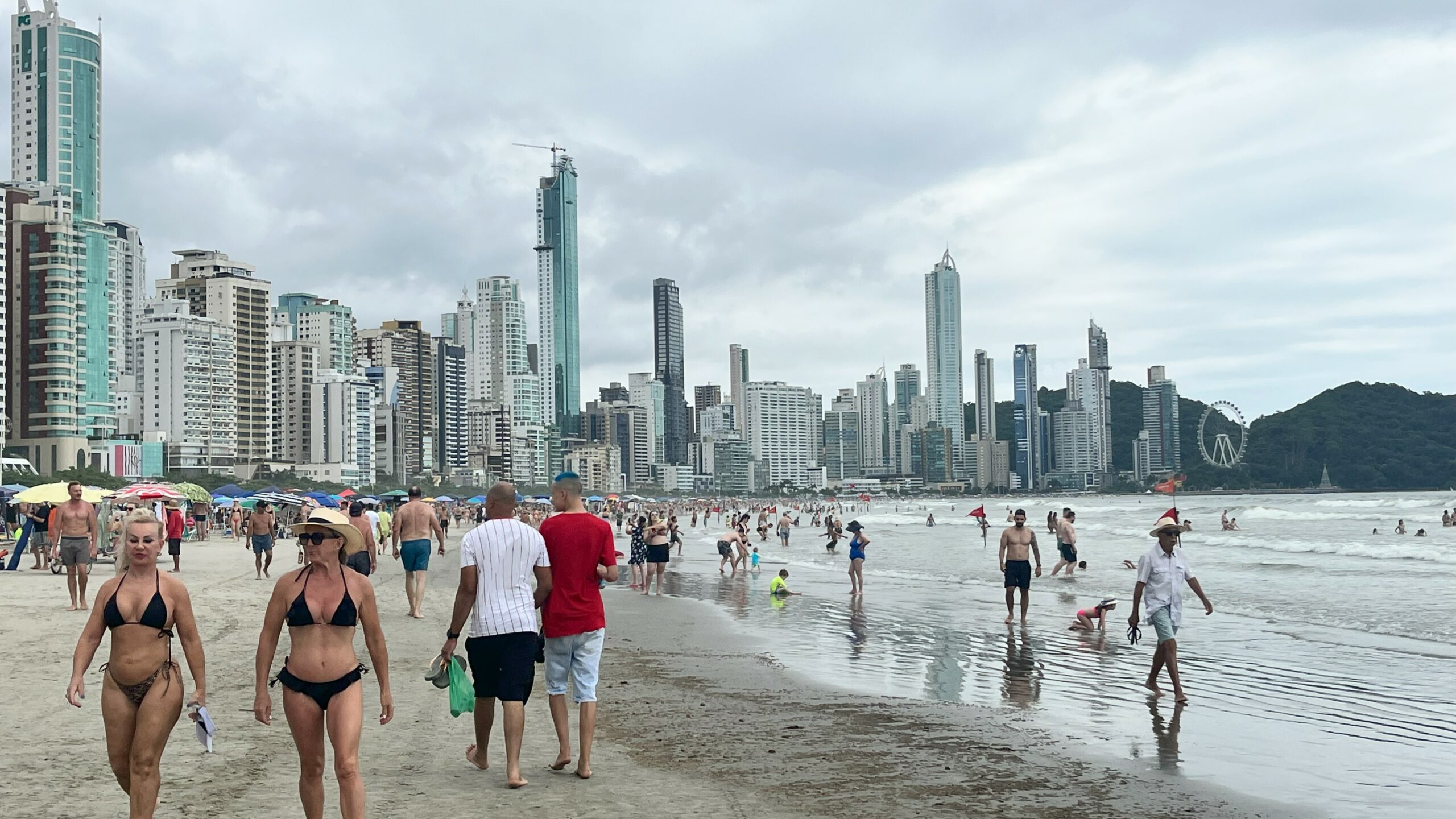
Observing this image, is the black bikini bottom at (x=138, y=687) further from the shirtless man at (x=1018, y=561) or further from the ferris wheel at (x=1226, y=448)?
the ferris wheel at (x=1226, y=448)

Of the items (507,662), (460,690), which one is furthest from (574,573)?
(460,690)

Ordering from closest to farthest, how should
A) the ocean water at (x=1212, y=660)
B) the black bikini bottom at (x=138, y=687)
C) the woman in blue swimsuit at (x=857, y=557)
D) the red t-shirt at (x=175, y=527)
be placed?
the black bikini bottom at (x=138, y=687)
the ocean water at (x=1212, y=660)
the woman in blue swimsuit at (x=857, y=557)
the red t-shirt at (x=175, y=527)

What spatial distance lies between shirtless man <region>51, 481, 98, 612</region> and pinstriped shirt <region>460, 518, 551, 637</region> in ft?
33.7

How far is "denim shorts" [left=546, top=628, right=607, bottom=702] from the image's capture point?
638 cm

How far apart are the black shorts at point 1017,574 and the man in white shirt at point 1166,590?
5.31m

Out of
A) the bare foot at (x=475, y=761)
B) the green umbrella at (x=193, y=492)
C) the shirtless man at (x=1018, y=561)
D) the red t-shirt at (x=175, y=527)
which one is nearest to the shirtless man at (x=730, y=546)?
the red t-shirt at (x=175, y=527)

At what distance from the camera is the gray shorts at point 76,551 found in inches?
553

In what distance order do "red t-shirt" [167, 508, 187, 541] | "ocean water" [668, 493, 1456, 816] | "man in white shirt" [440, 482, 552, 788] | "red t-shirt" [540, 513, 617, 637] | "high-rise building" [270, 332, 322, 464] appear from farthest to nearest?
"high-rise building" [270, 332, 322, 464] < "red t-shirt" [167, 508, 187, 541] < "ocean water" [668, 493, 1456, 816] < "red t-shirt" [540, 513, 617, 637] < "man in white shirt" [440, 482, 552, 788]

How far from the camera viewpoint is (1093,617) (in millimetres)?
14984

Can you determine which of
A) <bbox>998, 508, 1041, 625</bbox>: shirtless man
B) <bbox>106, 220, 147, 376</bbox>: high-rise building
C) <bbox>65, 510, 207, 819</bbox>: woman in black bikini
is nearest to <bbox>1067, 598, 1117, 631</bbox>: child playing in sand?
<bbox>998, 508, 1041, 625</bbox>: shirtless man

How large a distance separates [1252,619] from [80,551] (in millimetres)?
16215

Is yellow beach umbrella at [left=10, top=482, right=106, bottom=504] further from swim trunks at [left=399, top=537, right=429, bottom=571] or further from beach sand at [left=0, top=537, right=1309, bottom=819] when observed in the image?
beach sand at [left=0, top=537, right=1309, bottom=819]

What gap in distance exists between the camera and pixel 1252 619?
56.4 ft

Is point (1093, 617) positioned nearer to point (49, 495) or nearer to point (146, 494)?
point (49, 495)
